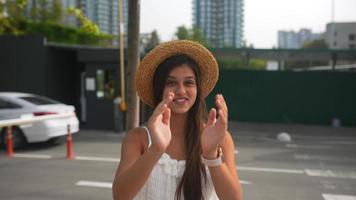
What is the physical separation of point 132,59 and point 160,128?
240 centimetres

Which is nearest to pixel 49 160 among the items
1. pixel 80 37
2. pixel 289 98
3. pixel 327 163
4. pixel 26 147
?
pixel 26 147

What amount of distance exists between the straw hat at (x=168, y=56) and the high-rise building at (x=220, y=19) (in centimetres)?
5835

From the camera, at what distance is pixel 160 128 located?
1.78 m

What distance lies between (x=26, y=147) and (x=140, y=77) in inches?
353

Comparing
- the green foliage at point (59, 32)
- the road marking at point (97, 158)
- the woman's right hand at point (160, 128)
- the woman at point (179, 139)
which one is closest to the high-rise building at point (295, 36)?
the green foliage at point (59, 32)

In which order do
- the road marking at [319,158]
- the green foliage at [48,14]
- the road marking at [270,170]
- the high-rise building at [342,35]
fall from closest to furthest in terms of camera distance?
the road marking at [270,170] < the road marking at [319,158] < the green foliage at [48,14] < the high-rise building at [342,35]

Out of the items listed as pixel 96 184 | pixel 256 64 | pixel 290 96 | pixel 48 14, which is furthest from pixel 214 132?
pixel 48 14

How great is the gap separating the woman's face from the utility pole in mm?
1966

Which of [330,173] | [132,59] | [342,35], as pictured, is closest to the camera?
[132,59]

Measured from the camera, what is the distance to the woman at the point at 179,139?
180 centimetres

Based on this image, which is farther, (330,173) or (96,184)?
(330,173)

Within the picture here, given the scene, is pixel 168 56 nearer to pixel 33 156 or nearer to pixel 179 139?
pixel 179 139

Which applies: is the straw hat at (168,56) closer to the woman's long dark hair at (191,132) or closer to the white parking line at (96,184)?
the woman's long dark hair at (191,132)

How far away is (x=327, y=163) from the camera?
8711 millimetres
